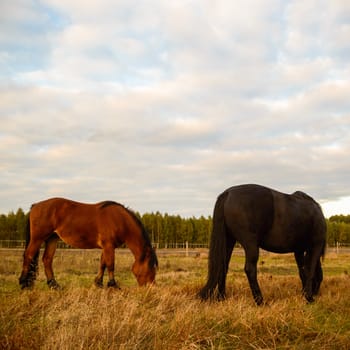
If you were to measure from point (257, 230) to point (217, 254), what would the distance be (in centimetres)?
91

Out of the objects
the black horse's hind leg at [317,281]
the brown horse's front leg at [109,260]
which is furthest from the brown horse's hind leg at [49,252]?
the black horse's hind leg at [317,281]

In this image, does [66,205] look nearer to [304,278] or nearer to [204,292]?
[204,292]

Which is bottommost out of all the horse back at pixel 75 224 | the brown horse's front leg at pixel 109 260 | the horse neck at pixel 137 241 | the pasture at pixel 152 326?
the pasture at pixel 152 326

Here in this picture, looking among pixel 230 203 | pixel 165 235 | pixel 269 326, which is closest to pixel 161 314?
pixel 269 326

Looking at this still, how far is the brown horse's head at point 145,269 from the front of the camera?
33.4 feet

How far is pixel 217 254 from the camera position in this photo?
316 inches

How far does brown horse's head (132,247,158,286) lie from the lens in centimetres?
1017

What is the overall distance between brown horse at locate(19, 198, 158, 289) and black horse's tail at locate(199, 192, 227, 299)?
2.66m

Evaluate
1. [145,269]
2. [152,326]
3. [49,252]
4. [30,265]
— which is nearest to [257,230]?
[145,269]

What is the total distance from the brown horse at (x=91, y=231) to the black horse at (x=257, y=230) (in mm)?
2704

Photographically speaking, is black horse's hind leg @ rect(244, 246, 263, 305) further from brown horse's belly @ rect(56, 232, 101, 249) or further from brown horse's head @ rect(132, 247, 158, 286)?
brown horse's belly @ rect(56, 232, 101, 249)

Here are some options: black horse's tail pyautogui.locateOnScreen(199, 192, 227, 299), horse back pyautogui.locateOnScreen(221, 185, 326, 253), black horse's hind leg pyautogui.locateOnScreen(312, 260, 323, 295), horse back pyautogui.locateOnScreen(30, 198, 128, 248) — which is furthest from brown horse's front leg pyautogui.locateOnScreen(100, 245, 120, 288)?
black horse's hind leg pyautogui.locateOnScreen(312, 260, 323, 295)

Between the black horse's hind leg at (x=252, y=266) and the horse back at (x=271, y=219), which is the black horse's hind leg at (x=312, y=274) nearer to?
the horse back at (x=271, y=219)

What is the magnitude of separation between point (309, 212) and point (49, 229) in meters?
6.10
